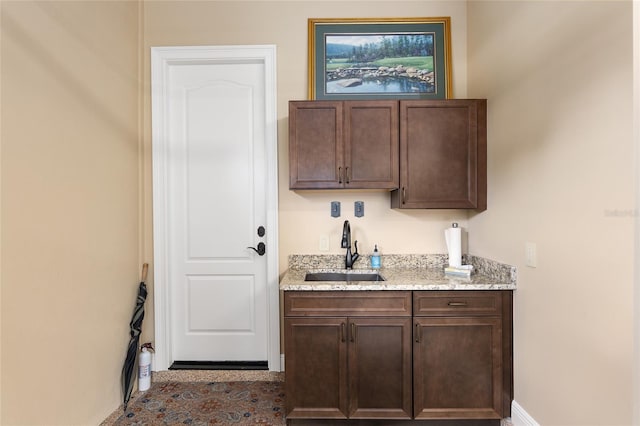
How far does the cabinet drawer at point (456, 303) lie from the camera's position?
1.89m

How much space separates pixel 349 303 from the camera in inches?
75.2

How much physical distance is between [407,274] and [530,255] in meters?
0.75

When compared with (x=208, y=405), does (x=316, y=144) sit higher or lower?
higher

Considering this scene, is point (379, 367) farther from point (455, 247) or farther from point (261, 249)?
point (261, 249)

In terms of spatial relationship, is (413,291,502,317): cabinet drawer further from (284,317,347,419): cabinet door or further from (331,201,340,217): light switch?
(331,201,340,217): light switch

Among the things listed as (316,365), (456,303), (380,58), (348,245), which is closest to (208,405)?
(316,365)

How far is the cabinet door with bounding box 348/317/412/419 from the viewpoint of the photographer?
1.89 meters

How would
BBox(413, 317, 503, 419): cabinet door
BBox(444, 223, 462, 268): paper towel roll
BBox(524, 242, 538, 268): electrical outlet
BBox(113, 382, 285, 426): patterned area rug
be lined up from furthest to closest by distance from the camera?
1. BBox(444, 223, 462, 268): paper towel roll
2. BBox(113, 382, 285, 426): patterned area rug
3. BBox(413, 317, 503, 419): cabinet door
4. BBox(524, 242, 538, 268): electrical outlet

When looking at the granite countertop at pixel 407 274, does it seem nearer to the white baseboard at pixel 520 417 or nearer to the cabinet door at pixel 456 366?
the cabinet door at pixel 456 366

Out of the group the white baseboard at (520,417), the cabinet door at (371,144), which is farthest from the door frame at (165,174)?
the white baseboard at (520,417)

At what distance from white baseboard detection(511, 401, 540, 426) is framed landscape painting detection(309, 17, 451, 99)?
2.09 meters

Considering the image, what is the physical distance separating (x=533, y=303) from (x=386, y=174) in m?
1.10

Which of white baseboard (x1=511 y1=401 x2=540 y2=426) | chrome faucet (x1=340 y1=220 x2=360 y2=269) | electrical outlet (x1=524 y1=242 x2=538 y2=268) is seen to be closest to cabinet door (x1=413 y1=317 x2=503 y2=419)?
white baseboard (x1=511 y1=401 x2=540 y2=426)

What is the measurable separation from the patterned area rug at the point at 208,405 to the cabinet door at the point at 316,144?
58.4 inches
